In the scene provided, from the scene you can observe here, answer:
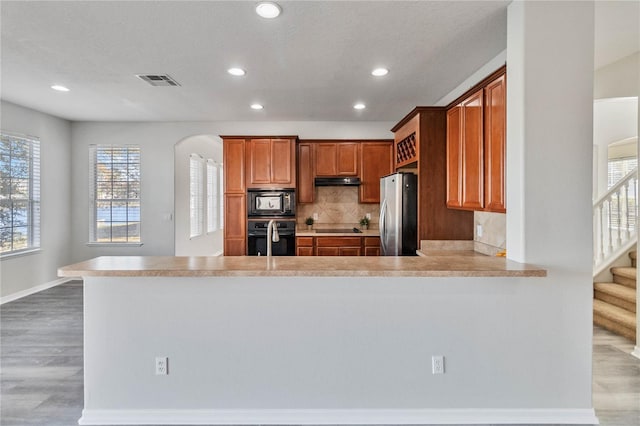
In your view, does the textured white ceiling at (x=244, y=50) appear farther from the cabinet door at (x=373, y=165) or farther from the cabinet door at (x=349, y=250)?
the cabinet door at (x=349, y=250)

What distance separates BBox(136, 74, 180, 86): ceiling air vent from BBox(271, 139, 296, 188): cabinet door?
1.85 m

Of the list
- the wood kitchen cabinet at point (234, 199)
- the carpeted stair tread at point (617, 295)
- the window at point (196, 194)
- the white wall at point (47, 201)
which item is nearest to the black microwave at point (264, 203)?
the wood kitchen cabinet at point (234, 199)

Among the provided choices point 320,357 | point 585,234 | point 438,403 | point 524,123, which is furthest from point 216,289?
point 585,234

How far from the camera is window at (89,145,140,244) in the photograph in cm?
572

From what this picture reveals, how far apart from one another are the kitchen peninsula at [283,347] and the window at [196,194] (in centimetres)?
462

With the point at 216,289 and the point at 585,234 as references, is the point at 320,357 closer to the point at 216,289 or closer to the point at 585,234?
the point at 216,289

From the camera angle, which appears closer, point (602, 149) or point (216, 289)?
point (216, 289)

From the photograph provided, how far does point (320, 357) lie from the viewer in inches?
82.2

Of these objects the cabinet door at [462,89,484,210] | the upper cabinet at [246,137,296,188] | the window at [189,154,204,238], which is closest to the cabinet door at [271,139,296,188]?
the upper cabinet at [246,137,296,188]

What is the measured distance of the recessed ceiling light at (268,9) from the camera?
84.0 inches

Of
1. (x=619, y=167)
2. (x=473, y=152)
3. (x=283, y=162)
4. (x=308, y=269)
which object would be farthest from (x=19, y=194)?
(x=619, y=167)

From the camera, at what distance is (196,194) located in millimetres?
6934

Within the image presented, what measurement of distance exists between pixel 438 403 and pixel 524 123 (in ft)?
5.70

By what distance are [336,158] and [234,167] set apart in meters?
1.59
